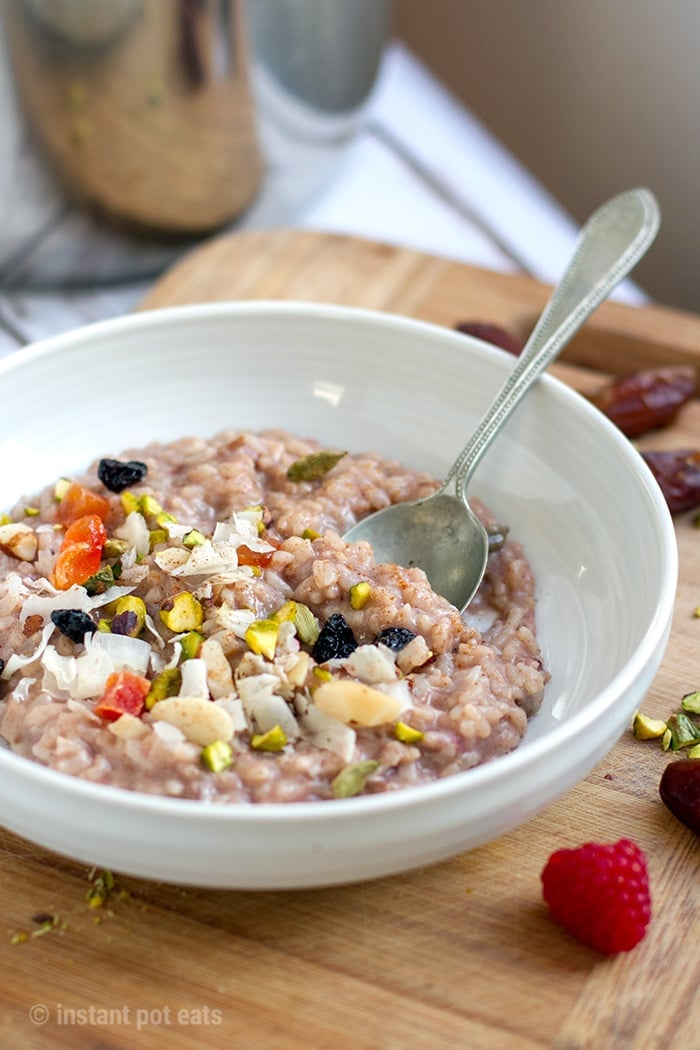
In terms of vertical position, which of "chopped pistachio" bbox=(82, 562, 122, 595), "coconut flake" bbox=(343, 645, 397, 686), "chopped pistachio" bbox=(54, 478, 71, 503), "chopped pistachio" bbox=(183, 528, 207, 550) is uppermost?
"chopped pistachio" bbox=(54, 478, 71, 503)

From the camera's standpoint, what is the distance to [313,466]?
2.30 meters

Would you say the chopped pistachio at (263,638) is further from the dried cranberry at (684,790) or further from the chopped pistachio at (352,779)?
the dried cranberry at (684,790)

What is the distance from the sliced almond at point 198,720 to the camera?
1710 mm

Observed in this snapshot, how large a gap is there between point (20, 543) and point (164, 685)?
471 millimetres

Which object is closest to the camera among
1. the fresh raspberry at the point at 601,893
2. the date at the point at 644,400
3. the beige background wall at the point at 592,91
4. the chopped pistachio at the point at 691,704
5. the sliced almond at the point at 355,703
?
the fresh raspberry at the point at 601,893

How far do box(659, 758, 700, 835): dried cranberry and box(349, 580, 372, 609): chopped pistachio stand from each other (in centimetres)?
56

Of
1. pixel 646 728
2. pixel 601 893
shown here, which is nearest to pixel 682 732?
pixel 646 728

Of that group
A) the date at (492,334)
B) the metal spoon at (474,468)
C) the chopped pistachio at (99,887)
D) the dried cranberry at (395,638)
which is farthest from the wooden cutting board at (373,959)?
the date at (492,334)

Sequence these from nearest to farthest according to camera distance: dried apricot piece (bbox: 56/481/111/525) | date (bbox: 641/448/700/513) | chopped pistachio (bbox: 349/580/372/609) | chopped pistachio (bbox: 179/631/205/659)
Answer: chopped pistachio (bbox: 179/631/205/659)
chopped pistachio (bbox: 349/580/372/609)
dried apricot piece (bbox: 56/481/111/525)
date (bbox: 641/448/700/513)

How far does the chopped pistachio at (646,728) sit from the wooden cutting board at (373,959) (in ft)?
0.25

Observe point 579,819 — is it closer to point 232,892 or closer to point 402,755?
point 402,755

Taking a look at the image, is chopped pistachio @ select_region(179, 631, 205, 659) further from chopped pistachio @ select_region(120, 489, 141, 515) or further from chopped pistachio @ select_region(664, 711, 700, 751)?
chopped pistachio @ select_region(664, 711, 700, 751)

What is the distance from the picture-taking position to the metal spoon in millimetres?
2230

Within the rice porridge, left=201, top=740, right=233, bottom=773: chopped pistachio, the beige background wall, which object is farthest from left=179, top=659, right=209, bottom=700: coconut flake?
the beige background wall
